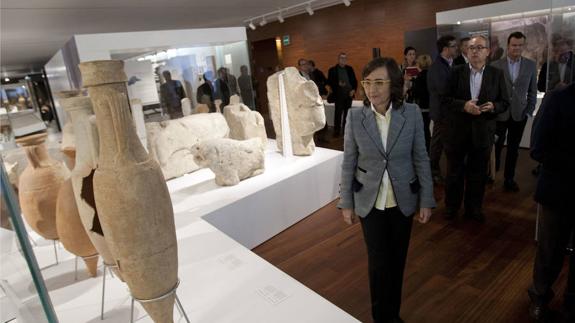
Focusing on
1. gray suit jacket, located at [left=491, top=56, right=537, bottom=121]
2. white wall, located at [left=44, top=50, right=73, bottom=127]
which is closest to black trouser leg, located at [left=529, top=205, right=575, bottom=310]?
gray suit jacket, located at [left=491, top=56, right=537, bottom=121]

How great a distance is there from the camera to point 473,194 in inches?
125

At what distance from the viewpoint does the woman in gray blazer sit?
1682 millimetres

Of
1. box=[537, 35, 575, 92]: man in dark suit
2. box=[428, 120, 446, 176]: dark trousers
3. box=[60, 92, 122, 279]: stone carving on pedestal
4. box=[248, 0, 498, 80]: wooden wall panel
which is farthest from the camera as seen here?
box=[248, 0, 498, 80]: wooden wall panel

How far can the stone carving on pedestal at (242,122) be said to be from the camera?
14.4 ft

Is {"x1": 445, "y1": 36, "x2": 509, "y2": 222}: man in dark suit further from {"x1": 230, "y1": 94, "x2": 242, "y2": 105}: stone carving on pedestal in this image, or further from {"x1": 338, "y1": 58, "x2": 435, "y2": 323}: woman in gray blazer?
{"x1": 230, "y1": 94, "x2": 242, "y2": 105}: stone carving on pedestal

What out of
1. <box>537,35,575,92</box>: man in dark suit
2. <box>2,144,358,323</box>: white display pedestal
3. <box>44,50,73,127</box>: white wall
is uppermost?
<box>44,50,73,127</box>: white wall

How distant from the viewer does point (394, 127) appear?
1.68 m

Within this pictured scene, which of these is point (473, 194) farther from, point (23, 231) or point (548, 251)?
point (23, 231)

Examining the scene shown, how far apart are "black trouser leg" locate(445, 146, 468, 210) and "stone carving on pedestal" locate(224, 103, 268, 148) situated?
220cm

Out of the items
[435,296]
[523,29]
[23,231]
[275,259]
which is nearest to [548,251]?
[435,296]

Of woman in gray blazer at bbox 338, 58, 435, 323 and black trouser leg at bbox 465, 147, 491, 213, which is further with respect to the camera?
black trouser leg at bbox 465, 147, 491, 213

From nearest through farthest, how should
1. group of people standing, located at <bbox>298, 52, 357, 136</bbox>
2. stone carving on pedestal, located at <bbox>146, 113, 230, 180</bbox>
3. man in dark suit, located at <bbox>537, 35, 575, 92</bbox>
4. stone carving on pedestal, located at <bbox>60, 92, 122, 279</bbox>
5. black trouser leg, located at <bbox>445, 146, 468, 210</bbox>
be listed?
stone carving on pedestal, located at <bbox>60, 92, 122, 279</bbox> → man in dark suit, located at <bbox>537, 35, 575, 92</bbox> → black trouser leg, located at <bbox>445, 146, 468, 210</bbox> → stone carving on pedestal, located at <bbox>146, 113, 230, 180</bbox> → group of people standing, located at <bbox>298, 52, 357, 136</bbox>

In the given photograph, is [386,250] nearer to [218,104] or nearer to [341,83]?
[218,104]

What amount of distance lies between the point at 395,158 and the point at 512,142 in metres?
2.67
